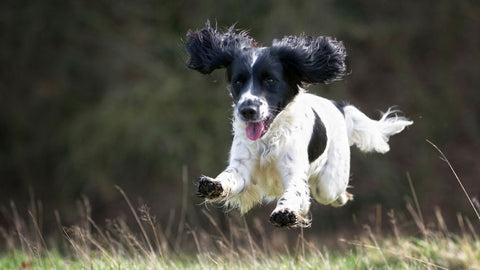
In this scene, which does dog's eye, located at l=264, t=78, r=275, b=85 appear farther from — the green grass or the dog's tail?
the dog's tail

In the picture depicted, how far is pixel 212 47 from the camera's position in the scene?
187 inches

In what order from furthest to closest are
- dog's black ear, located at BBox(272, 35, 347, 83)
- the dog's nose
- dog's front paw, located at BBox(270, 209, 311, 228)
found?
dog's black ear, located at BBox(272, 35, 347, 83) < the dog's nose < dog's front paw, located at BBox(270, 209, 311, 228)

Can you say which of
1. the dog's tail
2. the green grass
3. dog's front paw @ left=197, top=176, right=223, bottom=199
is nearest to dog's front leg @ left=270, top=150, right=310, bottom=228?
dog's front paw @ left=197, top=176, right=223, bottom=199

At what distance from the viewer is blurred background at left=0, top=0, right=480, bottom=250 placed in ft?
39.3

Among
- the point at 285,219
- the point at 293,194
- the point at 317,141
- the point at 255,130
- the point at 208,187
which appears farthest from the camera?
→ the point at 317,141

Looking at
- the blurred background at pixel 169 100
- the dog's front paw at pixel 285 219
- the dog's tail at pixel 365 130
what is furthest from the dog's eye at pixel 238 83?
the blurred background at pixel 169 100

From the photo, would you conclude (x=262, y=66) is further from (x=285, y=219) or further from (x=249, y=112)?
(x=285, y=219)

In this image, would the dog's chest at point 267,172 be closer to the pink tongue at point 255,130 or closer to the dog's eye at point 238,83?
the pink tongue at point 255,130

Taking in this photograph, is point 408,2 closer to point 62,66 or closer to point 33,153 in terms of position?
point 62,66

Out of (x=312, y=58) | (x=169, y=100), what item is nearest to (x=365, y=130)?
(x=312, y=58)

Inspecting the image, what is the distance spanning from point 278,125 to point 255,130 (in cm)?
31

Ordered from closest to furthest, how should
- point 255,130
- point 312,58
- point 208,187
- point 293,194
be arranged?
point 208,187 → point 293,194 → point 255,130 → point 312,58

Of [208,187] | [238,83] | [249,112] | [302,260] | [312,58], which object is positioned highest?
[312,58]

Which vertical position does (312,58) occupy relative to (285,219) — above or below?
above
